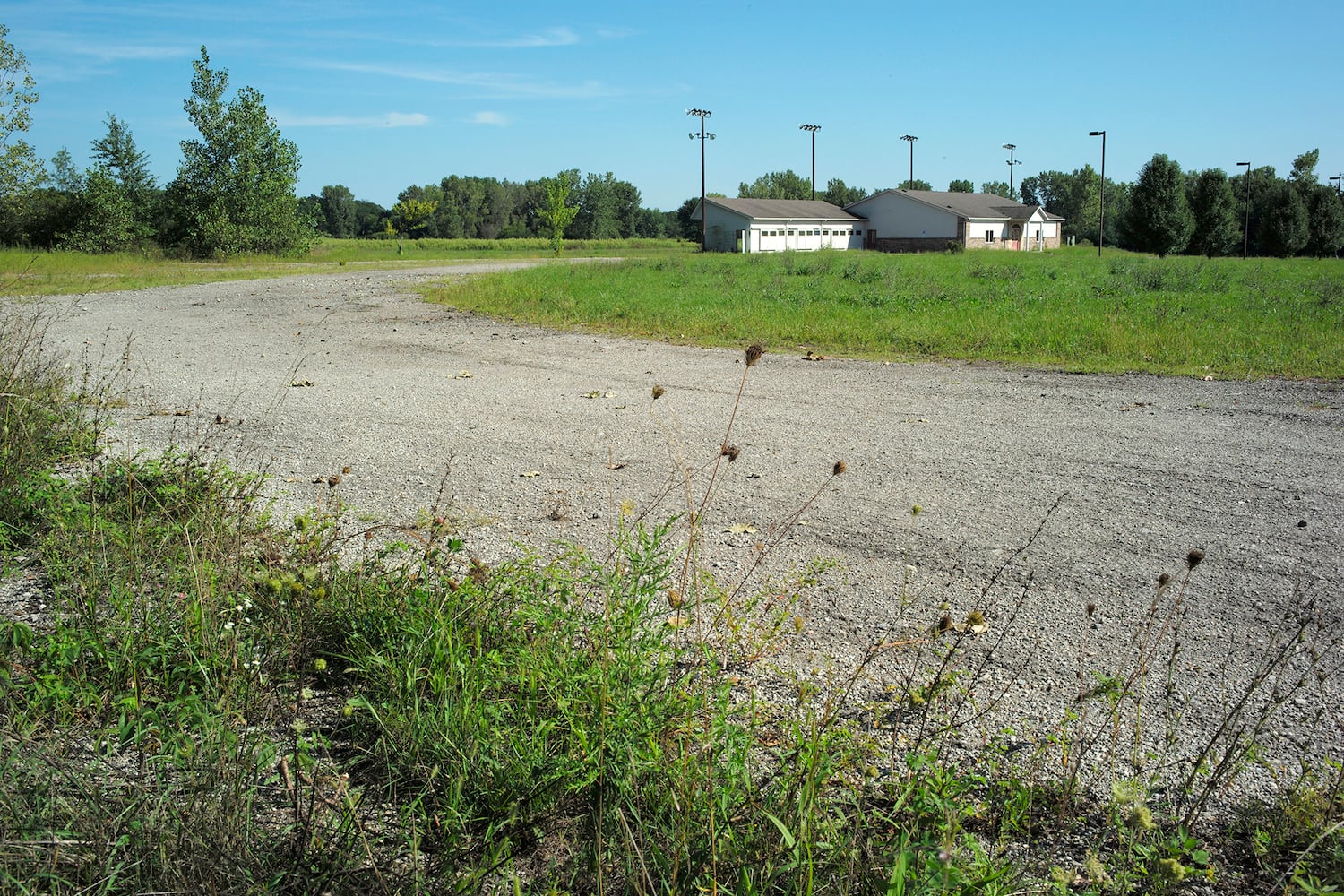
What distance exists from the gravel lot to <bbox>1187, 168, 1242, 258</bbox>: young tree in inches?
2613

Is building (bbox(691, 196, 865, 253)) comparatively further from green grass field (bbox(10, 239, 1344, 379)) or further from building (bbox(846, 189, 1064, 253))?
green grass field (bbox(10, 239, 1344, 379))

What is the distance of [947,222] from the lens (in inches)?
2785

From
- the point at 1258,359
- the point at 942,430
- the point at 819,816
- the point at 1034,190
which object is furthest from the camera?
the point at 1034,190

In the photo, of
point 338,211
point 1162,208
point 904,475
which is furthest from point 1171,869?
point 338,211

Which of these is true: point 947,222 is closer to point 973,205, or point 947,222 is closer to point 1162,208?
point 973,205

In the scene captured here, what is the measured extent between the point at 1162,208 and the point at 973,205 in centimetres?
1730


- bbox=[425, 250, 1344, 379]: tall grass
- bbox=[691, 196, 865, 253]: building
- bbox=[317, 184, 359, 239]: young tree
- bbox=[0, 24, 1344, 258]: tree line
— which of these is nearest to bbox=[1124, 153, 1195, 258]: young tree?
bbox=[0, 24, 1344, 258]: tree line

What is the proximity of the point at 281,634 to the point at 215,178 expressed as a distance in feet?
148

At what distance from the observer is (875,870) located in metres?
1.99

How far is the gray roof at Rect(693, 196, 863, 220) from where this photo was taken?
2832 inches

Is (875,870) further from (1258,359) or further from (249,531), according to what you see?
(1258,359)

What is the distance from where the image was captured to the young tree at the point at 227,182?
4078cm

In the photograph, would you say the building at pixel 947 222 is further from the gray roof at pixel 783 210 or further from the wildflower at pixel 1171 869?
the wildflower at pixel 1171 869

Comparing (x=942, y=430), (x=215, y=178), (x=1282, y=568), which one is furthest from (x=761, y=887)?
(x=215, y=178)
